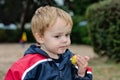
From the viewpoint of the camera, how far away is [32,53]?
327 cm

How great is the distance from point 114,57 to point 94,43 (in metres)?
1.19

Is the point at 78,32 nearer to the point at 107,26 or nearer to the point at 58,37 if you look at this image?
the point at 107,26

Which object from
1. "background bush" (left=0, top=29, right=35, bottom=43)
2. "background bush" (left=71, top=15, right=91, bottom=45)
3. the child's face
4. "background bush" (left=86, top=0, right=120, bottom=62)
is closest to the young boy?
the child's face

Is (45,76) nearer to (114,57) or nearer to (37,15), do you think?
(37,15)

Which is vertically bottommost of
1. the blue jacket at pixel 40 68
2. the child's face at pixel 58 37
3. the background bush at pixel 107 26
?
the background bush at pixel 107 26

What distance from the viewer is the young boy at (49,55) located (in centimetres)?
314

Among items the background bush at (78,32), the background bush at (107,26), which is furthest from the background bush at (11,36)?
the background bush at (107,26)

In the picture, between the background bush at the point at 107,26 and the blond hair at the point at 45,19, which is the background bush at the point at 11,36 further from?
the blond hair at the point at 45,19

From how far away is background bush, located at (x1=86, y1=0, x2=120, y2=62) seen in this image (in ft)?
38.1

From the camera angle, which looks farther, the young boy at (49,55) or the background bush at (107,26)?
the background bush at (107,26)

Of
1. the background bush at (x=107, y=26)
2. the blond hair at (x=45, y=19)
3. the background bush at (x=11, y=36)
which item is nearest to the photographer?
the blond hair at (x=45, y=19)

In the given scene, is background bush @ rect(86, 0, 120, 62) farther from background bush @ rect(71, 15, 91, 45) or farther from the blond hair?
background bush @ rect(71, 15, 91, 45)

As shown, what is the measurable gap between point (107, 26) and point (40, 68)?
8.88 metres

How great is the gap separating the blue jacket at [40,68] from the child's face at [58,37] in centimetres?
10
